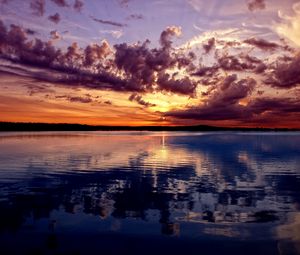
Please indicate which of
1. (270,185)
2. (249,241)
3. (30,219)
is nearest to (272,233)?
(249,241)

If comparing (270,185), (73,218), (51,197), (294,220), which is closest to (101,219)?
(73,218)

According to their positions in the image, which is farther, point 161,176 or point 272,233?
point 161,176

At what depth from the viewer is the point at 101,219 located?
18.4 m

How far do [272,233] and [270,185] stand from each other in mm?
14188

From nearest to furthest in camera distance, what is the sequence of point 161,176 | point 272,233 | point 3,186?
point 272,233
point 3,186
point 161,176

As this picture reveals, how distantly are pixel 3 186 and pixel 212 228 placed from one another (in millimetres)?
18115

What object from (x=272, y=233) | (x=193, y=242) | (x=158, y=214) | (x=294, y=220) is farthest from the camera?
(x=158, y=214)

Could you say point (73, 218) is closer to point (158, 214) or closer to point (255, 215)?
point (158, 214)

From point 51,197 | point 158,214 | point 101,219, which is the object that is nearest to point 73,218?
point 101,219

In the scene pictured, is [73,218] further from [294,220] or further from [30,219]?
[294,220]

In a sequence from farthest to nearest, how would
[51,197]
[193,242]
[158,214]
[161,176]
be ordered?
[161,176], [51,197], [158,214], [193,242]

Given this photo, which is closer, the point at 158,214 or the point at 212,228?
the point at 212,228

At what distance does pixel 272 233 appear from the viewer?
1608cm

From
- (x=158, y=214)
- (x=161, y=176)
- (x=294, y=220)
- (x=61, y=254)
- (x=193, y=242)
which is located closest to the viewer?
(x=61, y=254)
